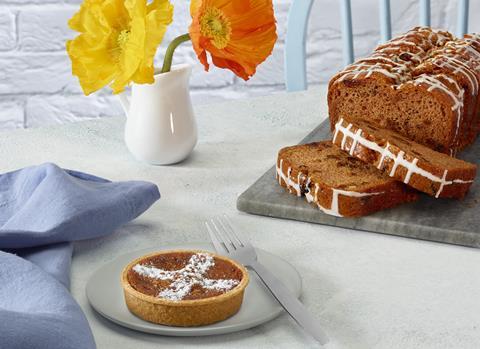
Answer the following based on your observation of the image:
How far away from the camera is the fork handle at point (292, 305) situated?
72 cm

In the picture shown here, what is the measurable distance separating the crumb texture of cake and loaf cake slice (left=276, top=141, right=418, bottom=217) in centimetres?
29

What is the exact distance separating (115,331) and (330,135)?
73cm

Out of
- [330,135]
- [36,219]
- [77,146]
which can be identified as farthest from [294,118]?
[36,219]

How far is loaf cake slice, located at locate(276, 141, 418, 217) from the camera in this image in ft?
3.45

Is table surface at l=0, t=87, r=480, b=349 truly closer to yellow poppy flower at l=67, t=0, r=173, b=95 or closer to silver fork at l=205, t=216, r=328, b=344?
silver fork at l=205, t=216, r=328, b=344

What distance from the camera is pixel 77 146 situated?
4.45 ft

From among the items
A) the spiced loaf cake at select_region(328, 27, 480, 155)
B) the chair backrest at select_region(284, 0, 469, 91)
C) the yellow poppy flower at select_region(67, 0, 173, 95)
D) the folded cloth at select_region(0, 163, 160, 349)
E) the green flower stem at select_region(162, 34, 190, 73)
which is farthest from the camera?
the chair backrest at select_region(284, 0, 469, 91)

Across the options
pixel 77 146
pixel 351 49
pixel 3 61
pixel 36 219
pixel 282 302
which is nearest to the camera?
pixel 282 302

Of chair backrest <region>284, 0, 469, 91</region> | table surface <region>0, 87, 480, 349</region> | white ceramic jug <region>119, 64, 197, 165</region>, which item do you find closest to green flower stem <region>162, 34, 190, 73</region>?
white ceramic jug <region>119, 64, 197, 165</region>

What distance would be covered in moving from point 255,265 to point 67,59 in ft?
5.11

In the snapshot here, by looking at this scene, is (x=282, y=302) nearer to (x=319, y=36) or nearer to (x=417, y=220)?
(x=417, y=220)

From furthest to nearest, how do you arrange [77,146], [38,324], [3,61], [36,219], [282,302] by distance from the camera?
[3,61] < [77,146] < [36,219] < [282,302] < [38,324]

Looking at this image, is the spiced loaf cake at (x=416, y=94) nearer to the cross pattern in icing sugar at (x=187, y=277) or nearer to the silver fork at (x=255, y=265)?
the silver fork at (x=255, y=265)

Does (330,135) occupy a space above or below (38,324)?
below
